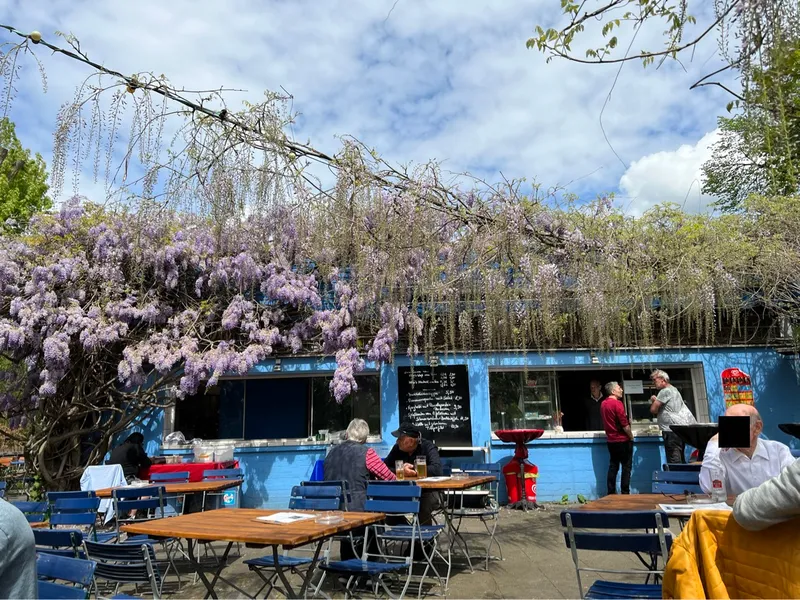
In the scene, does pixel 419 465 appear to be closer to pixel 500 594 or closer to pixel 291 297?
pixel 500 594

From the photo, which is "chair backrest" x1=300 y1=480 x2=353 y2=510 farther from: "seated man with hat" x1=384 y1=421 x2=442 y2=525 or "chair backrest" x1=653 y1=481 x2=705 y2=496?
"chair backrest" x1=653 y1=481 x2=705 y2=496

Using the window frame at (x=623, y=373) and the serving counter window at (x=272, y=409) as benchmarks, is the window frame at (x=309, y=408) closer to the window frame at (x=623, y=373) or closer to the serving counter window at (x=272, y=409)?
the serving counter window at (x=272, y=409)

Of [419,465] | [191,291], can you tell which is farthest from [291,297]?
[419,465]

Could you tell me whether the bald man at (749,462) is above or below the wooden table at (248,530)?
above

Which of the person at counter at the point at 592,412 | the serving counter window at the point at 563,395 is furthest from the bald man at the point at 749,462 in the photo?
the person at counter at the point at 592,412

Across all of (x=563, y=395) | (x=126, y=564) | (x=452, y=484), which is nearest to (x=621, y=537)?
(x=452, y=484)

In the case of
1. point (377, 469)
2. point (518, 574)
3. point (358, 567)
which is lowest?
point (518, 574)

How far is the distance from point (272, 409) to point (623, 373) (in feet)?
19.5

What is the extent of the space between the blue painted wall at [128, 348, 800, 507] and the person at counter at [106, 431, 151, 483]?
1.44 metres

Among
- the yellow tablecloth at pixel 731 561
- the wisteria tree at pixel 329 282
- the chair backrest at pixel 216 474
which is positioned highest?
the wisteria tree at pixel 329 282

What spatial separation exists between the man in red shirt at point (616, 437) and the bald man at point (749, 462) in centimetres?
448

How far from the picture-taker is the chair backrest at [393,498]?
169 inches

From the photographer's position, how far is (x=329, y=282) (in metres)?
9.01

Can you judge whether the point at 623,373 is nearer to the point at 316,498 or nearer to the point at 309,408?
the point at 309,408
